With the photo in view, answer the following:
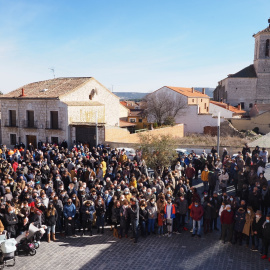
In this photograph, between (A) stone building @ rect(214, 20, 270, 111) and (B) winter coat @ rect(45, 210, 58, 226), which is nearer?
(B) winter coat @ rect(45, 210, 58, 226)

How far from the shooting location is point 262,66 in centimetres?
5884

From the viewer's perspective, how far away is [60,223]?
11477 mm

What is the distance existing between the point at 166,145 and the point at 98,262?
8.32 metres

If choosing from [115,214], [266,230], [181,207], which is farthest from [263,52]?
[115,214]

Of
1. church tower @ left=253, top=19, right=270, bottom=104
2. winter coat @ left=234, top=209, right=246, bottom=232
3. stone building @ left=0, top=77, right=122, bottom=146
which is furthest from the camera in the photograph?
church tower @ left=253, top=19, right=270, bottom=104

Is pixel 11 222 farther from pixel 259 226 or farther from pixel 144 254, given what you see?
pixel 259 226

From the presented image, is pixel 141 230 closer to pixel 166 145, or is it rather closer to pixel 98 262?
pixel 98 262

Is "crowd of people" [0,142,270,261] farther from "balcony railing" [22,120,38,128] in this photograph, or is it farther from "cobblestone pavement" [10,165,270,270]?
"balcony railing" [22,120,38,128]

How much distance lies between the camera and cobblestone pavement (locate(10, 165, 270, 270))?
9094 millimetres

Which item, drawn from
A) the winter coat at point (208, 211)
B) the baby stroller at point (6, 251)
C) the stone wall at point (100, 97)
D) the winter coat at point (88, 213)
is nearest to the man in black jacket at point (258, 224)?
the winter coat at point (208, 211)

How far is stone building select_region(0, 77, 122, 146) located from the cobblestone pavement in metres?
15.6

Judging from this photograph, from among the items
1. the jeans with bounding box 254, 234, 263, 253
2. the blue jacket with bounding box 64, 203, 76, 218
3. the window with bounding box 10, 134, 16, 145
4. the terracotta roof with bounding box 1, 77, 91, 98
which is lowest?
the jeans with bounding box 254, 234, 263, 253

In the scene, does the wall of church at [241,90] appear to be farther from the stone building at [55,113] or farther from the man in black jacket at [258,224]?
the man in black jacket at [258,224]

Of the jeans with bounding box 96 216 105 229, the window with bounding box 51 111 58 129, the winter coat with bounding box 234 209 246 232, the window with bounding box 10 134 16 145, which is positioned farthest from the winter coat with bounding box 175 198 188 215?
the window with bounding box 10 134 16 145
